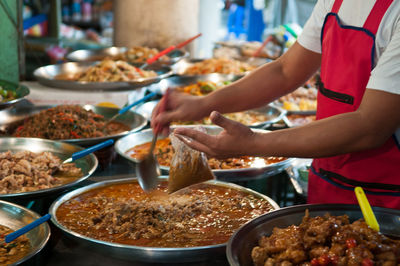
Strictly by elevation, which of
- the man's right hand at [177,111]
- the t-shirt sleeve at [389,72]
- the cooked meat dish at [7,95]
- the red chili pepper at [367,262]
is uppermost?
the t-shirt sleeve at [389,72]

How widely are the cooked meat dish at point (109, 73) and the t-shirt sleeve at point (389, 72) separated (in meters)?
2.62

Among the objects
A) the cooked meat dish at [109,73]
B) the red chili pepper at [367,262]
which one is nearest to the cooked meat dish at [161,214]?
the red chili pepper at [367,262]

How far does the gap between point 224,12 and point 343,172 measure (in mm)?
15945

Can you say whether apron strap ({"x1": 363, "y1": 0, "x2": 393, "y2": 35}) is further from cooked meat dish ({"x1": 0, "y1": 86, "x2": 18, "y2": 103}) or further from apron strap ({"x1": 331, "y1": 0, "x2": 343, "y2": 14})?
cooked meat dish ({"x1": 0, "y1": 86, "x2": 18, "y2": 103})

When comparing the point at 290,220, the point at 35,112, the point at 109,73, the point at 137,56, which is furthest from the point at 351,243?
the point at 137,56

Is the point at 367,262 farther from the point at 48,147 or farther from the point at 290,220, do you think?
the point at 48,147

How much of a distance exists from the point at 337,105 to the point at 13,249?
1456 millimetres

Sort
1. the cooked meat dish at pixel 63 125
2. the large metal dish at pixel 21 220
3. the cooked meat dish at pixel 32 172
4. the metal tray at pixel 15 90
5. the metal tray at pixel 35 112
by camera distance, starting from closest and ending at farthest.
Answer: the large metal dish at pixel 21 220
the cooked meat dish at pixel 32 172
the cooked meat dish at pixel 63 125
the metal tray at pixel 15 90
the metal tray at pixel 35 112

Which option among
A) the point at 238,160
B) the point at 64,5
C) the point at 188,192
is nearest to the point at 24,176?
the point at 188,192

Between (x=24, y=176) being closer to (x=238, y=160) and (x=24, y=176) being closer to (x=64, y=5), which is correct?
(x=238, y=160)

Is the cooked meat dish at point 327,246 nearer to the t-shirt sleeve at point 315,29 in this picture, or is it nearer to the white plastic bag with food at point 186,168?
the white plastic bag with food at point 186,168

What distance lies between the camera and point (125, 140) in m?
2.88

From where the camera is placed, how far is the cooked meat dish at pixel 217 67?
199 inches

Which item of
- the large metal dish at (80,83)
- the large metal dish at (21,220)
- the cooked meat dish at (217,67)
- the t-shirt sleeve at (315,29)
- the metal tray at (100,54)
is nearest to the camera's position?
the large metal dish at (21,220)
